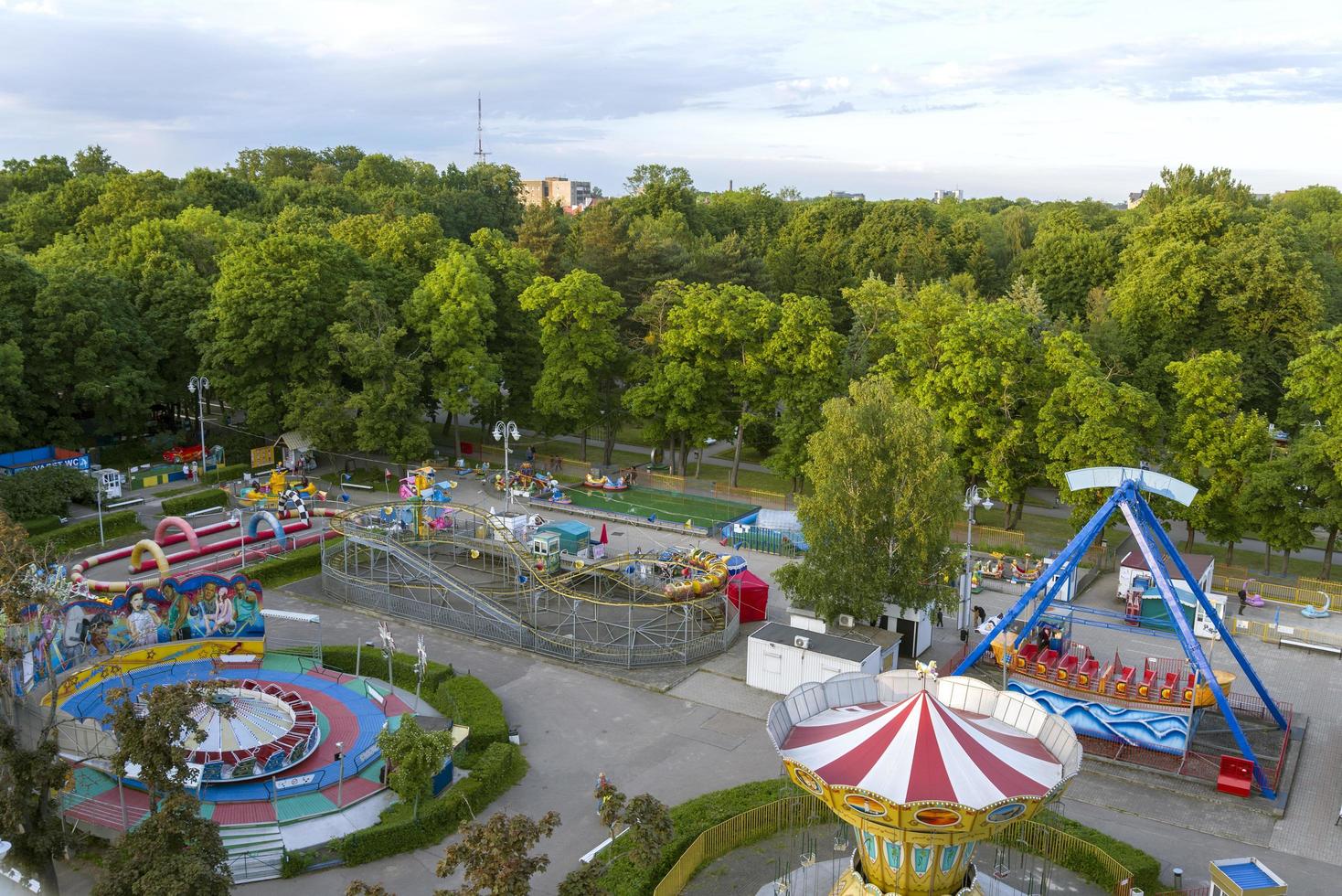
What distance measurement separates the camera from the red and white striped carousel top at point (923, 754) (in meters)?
18.2

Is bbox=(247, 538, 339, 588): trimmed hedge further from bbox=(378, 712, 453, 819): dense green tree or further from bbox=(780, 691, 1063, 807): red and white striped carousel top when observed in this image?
bbox=(780, 691, 1063, 807): red and white striped carousel top

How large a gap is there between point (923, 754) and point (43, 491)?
1648 inches

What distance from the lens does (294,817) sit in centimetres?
2467

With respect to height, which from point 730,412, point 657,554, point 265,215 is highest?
point 265,215

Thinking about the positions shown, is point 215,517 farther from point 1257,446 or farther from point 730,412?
point 1257,446

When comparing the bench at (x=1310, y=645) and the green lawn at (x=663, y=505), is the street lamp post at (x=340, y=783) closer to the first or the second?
the green lawn at (x=663, y=505)

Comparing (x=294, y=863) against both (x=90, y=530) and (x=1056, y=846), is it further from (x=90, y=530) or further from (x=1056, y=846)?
(x=90, y=530)

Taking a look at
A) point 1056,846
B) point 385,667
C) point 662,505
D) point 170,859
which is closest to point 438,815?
point 170,859

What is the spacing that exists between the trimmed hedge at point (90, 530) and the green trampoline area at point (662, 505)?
2037 centimetres

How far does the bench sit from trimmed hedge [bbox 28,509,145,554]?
47.0 m

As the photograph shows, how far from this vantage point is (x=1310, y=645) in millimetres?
36188

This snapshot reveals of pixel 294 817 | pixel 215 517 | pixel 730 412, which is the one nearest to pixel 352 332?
pixel 215 517

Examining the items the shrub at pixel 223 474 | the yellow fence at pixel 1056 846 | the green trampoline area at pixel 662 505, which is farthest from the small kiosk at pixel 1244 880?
the shrub at pixel 223 474

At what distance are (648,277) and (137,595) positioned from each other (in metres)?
49.3
